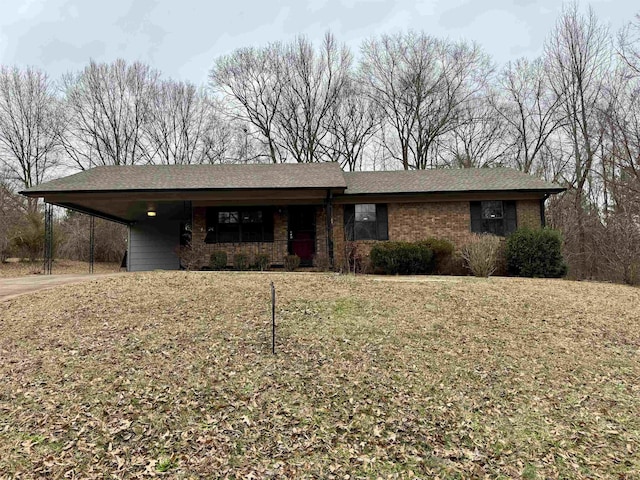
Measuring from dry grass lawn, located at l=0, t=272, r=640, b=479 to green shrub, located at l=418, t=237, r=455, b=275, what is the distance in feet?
17.2

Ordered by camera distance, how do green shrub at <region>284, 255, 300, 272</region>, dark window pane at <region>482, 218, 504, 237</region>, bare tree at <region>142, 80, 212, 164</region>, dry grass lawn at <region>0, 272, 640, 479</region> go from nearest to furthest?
dry grass lawn at <region>0, 272, 640, 479</region>, green shrub at <region>284, 255, 300, 272</region>, dark window pane at <region>482, 218, 504, 237</region>, bare tree at <region>142, 80, 212, 164</region>

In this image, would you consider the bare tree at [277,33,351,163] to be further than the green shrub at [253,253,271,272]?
Yes

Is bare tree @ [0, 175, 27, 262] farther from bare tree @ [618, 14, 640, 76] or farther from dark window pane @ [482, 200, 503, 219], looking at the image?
bare tree @ [618, 14, 640, 76]

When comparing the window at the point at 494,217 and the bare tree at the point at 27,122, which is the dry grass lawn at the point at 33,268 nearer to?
the bare tree at the point at 27,122

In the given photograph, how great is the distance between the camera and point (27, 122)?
21.7m

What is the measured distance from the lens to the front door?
1266 centimetres

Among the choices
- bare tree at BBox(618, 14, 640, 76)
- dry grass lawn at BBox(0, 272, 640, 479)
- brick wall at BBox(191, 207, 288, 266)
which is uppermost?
bare tree at BBox(618, 14, 640, 76)

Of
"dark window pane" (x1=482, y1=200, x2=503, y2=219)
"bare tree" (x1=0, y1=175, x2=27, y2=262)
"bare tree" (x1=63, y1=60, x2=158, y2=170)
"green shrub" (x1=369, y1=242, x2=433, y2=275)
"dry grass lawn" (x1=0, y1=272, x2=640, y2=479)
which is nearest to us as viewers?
"dry grass lawn" (x1=0, y1=272, x2=640, y2=479)

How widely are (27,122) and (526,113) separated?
28548 mm

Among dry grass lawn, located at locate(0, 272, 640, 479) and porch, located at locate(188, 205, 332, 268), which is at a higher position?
porch, located at locate(188, 205, 332, 268)

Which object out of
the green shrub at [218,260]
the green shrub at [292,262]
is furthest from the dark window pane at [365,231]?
the green shrub at [218,260]

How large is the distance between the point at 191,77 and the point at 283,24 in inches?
291

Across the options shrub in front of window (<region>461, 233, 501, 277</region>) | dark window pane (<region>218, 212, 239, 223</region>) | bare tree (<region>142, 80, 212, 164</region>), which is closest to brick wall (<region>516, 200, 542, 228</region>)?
shrub in front of window (<region>461, 233, 501, 277</region>)

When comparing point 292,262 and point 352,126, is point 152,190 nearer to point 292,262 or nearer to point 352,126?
point 292,262
